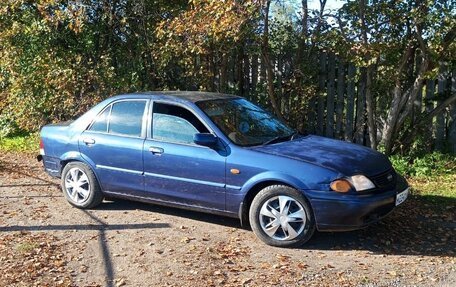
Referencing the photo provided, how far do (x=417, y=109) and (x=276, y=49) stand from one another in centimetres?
282

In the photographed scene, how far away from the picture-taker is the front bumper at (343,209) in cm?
529

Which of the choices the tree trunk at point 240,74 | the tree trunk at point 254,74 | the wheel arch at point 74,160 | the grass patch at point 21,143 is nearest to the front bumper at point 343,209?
the wheel arch at point 74,160

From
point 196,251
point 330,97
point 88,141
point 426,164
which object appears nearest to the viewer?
point 196,251

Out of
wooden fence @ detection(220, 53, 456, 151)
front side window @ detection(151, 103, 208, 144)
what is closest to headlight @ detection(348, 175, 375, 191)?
front side window @ detection(151, 103, 208, 144)

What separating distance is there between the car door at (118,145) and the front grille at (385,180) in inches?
104

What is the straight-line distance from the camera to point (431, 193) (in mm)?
7766

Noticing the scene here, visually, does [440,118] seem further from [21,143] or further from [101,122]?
[21,143]

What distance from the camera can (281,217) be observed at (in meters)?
5.52

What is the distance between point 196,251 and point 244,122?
166 cm

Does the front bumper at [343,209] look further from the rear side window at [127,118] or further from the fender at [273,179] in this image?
the rear side window at [127,118]

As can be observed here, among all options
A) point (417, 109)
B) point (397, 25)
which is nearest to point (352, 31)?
point (397, 25)

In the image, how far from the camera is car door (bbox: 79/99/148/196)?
6.46 meters

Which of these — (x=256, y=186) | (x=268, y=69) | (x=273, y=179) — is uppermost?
(x=268, y=69)

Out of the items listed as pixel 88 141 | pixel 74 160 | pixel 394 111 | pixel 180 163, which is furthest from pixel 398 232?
pixel 74 160
